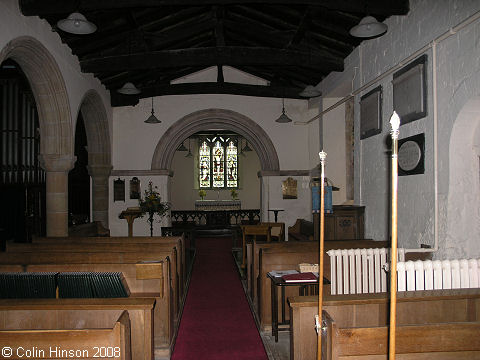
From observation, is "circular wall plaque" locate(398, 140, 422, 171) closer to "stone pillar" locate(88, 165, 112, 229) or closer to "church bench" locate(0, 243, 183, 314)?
"church bench" locate(0, 243, 183, 314)

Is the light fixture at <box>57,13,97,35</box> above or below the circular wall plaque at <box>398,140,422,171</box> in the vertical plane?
above

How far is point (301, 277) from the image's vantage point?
11.6 feet

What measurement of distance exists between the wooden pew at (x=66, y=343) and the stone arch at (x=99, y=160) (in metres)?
7.85

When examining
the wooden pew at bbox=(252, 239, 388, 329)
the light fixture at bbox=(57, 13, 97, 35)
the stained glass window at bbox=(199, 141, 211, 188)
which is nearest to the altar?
the stained glass window at bbox=(199, 141, 211, 188)

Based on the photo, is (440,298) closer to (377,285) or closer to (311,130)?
(377,285)

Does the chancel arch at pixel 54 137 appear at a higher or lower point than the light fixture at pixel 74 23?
lower

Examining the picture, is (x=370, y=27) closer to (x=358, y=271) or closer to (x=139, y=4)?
(x=358, y=271)

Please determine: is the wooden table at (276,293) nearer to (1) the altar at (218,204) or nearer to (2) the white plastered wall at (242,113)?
(2) the white plastered wall at (242,113)

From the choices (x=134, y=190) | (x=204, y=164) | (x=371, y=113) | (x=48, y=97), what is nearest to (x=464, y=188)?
(x=371, y=113)

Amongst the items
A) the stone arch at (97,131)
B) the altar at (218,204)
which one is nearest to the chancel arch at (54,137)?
the stone arch at (97,131)

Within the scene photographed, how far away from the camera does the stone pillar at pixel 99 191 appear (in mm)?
9727

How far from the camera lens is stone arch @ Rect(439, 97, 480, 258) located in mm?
4066

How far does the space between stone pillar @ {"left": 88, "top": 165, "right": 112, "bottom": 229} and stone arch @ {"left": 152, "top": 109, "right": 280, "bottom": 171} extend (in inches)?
47.0

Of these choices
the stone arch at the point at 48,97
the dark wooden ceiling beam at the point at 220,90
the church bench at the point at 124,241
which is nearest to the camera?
the church bench at the point at 124,241
